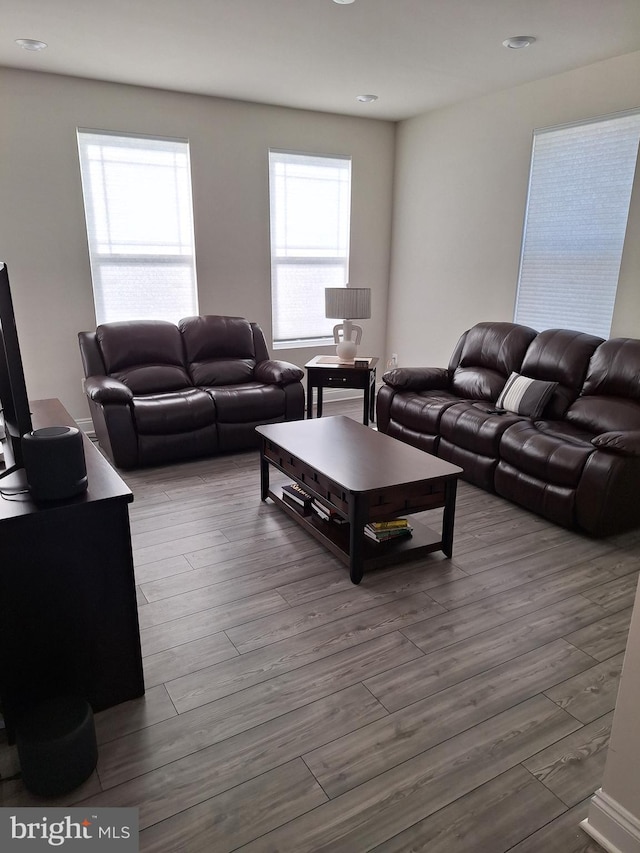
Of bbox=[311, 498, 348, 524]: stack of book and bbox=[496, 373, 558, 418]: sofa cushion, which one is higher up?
bbox=[496, 373, 558, 418]: sofa cushion

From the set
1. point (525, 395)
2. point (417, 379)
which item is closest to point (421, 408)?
point (417, 379)

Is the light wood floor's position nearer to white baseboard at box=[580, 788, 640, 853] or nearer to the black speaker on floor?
white baseboard at box=[580, 788, 640, 853]

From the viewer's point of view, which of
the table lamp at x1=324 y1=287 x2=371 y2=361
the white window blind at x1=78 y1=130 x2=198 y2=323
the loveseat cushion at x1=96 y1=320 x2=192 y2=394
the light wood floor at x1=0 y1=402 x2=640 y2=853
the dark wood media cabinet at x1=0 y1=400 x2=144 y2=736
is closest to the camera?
the light wood floor at x1=0 y1=402 x2=640 y2=853

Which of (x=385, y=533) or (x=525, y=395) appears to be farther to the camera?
(x=525, y=395)

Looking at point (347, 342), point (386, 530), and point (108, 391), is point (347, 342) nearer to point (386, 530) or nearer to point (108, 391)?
point (108, 391)

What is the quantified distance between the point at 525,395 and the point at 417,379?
3.01 ft

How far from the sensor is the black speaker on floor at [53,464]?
5.44 feet

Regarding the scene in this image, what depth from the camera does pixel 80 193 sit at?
4.47 metres

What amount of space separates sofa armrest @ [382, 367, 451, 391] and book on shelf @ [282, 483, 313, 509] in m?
1.39

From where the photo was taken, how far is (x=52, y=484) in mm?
1685

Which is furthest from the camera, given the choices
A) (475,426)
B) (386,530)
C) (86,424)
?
(86,424)

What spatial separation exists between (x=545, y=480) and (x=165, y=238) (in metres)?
3.65

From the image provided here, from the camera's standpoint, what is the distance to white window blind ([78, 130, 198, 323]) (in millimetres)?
4551

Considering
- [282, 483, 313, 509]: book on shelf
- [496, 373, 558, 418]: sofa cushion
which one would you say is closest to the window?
[496, 373, 558, 418]: sofa cushion
